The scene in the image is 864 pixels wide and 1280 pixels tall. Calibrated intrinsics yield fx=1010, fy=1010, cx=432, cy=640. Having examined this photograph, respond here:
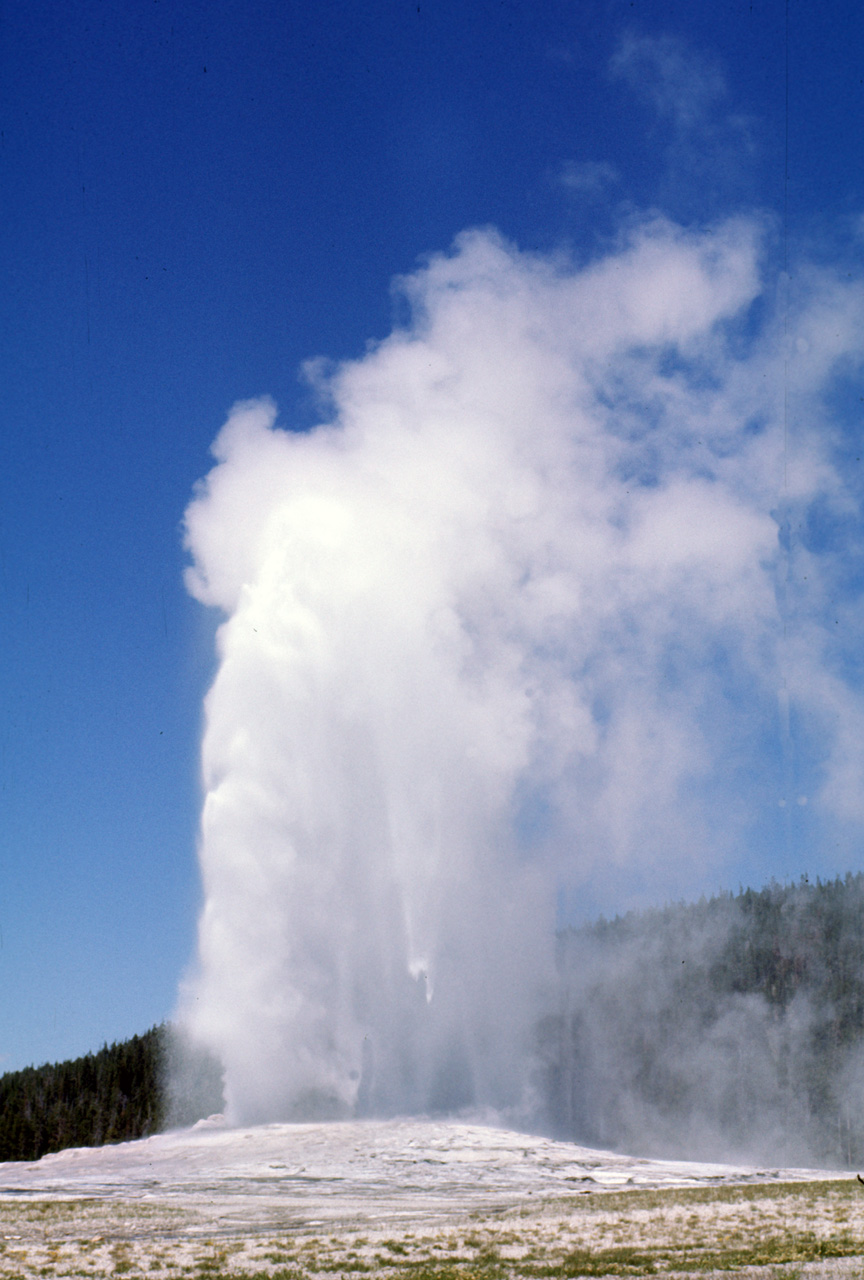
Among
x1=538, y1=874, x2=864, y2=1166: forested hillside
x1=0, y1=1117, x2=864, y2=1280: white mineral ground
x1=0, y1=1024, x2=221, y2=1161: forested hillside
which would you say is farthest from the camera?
x1=0, y1=1024, x2=221, y2=1161: forested hillside

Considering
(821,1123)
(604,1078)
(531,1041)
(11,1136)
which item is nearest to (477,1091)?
(531,1041)

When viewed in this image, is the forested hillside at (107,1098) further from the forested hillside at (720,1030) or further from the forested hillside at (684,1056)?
the forested hillside at (720,1030)

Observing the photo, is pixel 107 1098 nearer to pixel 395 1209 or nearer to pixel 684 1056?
pixel 684 1056

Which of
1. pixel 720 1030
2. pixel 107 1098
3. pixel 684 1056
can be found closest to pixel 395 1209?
pixel 684 1056

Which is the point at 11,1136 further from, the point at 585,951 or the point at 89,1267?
the point at 89,1267

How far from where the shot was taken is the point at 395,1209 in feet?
133

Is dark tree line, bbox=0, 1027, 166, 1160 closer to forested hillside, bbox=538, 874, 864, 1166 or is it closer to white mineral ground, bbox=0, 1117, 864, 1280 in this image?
forested hillside, bbox=538, 874, 864, 1166

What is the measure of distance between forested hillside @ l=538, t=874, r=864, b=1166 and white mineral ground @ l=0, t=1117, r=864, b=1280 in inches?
1479

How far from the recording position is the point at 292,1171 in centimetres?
5378

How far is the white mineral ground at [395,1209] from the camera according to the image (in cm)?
2619

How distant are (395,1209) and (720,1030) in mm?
95394

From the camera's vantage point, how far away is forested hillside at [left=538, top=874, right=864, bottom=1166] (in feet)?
357

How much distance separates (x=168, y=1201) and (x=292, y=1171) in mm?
10756

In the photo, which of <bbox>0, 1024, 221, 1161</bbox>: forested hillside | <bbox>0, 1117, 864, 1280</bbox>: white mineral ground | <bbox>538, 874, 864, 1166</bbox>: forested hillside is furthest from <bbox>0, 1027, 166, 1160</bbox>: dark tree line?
<bbox>0, 1117, 864, 1280</bbox>: white mineral ground
